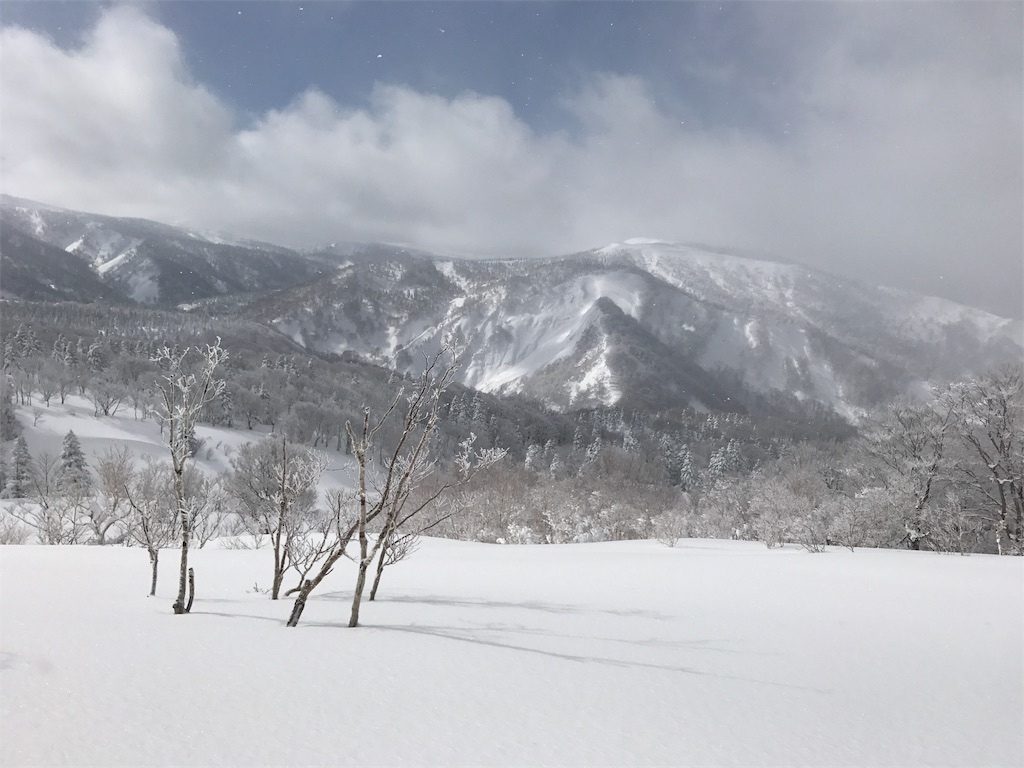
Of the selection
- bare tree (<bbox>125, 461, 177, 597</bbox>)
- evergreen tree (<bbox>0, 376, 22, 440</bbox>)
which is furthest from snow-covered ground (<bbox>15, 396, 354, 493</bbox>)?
bare tree (<bbox>125, 461, 177, 597</bbox>)

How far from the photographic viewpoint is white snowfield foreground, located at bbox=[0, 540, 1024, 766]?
3979mm

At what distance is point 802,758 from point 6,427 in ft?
311

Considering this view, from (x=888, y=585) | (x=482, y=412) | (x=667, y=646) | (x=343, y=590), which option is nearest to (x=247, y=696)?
(x=667, y=646)

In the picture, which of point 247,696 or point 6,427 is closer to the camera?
point 247,696

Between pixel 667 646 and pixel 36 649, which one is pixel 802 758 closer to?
pixel 667 646

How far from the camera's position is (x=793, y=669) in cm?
695

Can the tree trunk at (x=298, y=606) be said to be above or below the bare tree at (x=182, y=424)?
below

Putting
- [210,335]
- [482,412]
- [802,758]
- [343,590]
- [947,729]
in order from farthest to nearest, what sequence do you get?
[210,335] → [482,412] → [343,590] → [947,729] → [802,758]

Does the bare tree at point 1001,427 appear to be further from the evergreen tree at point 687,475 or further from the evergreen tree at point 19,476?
the evergreen tree at point 687,475

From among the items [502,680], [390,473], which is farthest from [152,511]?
[502,680]

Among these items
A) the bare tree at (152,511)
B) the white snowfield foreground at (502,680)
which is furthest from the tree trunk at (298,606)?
the bare tree at (152,511)

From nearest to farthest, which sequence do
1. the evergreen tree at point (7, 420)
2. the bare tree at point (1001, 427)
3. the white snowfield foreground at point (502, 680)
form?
the white snowfield foreground at point (502, 680) < the bare tree at point (1001, 427) < the evergreen tree at point (7, 420)

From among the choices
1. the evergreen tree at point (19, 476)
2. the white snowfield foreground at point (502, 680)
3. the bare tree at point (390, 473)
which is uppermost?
the bare tree at point (390, 473)

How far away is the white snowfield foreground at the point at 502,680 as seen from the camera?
398cm
